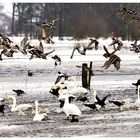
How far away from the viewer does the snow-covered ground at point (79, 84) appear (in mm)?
10438

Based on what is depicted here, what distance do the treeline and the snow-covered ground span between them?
Result: 225 inches

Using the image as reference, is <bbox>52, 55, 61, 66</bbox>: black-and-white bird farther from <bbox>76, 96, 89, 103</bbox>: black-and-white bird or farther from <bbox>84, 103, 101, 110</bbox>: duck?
<bbox>84, 103, 101, 110</bbox>: duck

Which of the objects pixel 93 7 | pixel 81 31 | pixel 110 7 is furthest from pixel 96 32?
pixel 110 7

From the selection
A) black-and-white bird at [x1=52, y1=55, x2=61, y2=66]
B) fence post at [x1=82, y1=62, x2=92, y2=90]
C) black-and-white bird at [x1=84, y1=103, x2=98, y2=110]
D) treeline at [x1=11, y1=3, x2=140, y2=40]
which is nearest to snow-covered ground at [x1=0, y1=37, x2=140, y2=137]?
black-and-white bird at [x1=84, y1=103, x2=98, y2=110]

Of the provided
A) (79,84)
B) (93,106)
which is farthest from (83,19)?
(93,106)

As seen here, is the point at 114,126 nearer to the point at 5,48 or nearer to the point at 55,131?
the point at 55,131

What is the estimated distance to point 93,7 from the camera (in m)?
61.5

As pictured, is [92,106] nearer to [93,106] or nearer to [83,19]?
[93,106]

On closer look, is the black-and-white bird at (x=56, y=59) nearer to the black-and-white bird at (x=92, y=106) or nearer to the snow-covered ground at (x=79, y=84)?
the snow-covered ground at (x=79, y=84)

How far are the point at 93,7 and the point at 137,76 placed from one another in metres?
42.0

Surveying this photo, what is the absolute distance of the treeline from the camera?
48.0 meters

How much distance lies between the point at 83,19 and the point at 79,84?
34847 millimetres

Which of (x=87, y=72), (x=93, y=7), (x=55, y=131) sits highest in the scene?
(x=93, y=7)

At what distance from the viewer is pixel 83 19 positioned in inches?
2040
